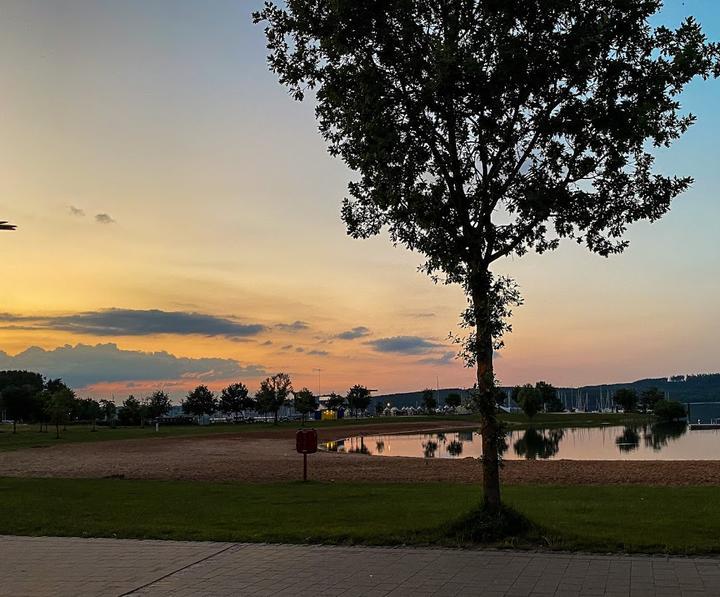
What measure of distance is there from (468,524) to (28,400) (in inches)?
4199

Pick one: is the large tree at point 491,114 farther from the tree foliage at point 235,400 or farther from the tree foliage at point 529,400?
the tree foliage at point 235,400

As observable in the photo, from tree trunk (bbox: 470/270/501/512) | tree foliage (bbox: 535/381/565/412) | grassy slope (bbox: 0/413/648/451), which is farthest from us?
tree foliage (bbox: 535/381/565/412)

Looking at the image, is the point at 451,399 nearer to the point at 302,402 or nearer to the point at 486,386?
the point at 302,402

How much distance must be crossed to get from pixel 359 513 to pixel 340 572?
505cm

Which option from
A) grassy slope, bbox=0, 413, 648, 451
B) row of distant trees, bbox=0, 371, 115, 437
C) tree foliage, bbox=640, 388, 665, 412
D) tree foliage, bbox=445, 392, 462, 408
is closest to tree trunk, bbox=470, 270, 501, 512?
grassy slope, bbox=0, 413, 648, 451

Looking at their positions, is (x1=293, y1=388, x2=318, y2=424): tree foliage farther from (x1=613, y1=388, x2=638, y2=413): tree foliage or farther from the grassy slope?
(x1=613, y1=388, x2=638, y2=413): tree foliage

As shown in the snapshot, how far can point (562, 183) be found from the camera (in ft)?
35.3

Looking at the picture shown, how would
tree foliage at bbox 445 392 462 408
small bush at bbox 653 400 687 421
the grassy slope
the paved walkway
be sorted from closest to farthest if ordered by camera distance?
the paved walkway → the grassy slope → small bush at bbox 653 400 687 421 → tree foliage at bbox 445 392 462 408

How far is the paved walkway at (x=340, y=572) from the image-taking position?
Result: 7793mm

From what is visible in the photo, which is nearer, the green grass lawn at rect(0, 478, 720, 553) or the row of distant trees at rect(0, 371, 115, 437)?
the green grass lawn at rect(0, 478, 720, 553)

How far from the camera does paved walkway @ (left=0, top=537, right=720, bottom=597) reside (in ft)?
25.6

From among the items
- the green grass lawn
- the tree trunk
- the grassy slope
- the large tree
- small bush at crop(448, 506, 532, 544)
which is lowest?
the grassy slope

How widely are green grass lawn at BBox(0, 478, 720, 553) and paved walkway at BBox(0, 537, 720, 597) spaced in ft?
2.63

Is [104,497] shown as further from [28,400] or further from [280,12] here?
[28,400]
